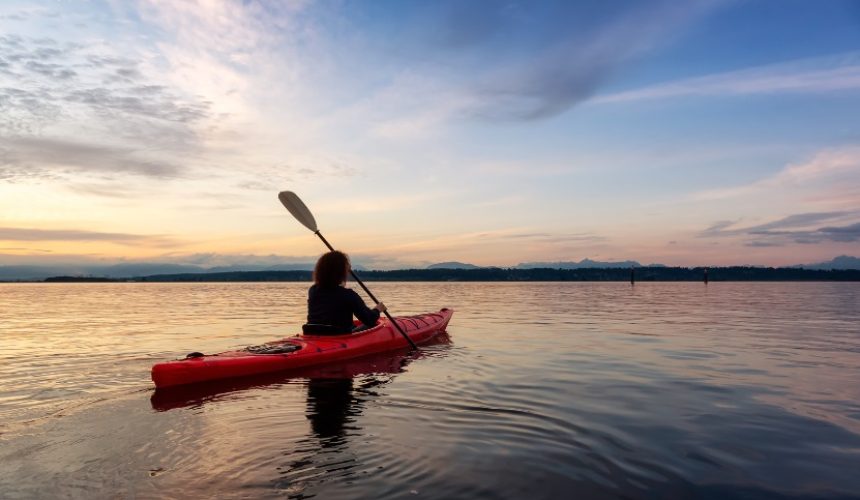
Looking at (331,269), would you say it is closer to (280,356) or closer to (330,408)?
(280,356)

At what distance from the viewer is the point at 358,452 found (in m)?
4.89

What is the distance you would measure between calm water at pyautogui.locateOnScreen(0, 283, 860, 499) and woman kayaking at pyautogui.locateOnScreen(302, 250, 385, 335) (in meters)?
0.87

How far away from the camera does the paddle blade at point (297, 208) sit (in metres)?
12.8

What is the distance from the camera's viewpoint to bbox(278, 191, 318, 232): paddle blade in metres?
12.8

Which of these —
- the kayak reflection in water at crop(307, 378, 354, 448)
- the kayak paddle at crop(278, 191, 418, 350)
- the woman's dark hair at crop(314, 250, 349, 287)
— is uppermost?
the kayak paddle at crop(278, 191, 418, 350)

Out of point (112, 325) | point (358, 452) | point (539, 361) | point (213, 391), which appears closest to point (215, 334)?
point (112, 325)

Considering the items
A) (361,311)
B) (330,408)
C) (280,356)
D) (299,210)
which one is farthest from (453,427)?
(299,210)

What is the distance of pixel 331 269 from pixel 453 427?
4.63 meters

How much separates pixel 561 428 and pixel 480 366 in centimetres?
415

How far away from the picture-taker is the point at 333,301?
1010 centimetres

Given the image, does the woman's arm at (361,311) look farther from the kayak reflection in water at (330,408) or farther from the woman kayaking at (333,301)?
the kayak reflection in water at (330,408)

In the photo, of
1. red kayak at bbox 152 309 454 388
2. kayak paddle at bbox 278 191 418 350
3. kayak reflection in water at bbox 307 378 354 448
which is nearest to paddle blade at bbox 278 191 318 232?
kayak paddle at bbox 278 191 418 350

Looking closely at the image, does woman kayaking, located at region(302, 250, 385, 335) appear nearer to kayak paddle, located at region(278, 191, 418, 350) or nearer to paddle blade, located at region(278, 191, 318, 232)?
kayak paddle, located at region(278, 191, 418, 350)

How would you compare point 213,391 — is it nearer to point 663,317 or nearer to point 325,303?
point 325,303
